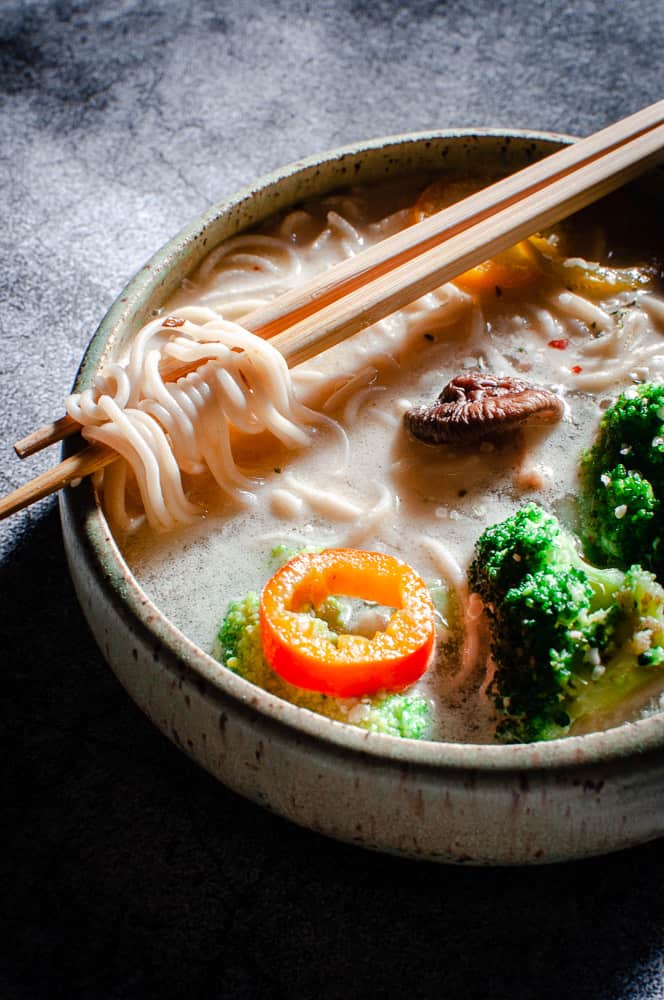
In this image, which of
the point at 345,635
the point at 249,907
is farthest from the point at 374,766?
the point at 249,907

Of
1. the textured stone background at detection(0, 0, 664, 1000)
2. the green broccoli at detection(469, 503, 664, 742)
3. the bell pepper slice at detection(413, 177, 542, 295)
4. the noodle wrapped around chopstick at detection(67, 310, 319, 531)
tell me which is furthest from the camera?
the bell pepper slice at detection(413, 177, 542, 295)

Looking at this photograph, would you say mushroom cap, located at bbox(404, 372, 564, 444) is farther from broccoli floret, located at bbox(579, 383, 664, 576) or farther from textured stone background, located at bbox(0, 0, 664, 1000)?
textured stone background, located at bbox(0, 0, 664, 1000)

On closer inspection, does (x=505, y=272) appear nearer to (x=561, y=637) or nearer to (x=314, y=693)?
(x=561, y=637)

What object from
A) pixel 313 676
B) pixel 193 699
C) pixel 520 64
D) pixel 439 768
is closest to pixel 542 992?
pixel 439 768

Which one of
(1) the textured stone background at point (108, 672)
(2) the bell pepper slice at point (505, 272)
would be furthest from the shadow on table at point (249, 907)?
(2) the bell pepper slice at point (505, 272)

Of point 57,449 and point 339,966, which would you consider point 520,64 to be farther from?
point 339,966

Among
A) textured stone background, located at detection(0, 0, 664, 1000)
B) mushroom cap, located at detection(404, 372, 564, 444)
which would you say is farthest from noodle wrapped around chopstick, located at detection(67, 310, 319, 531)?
textured stone background, located at detection(0, 0, 664, 1000)
